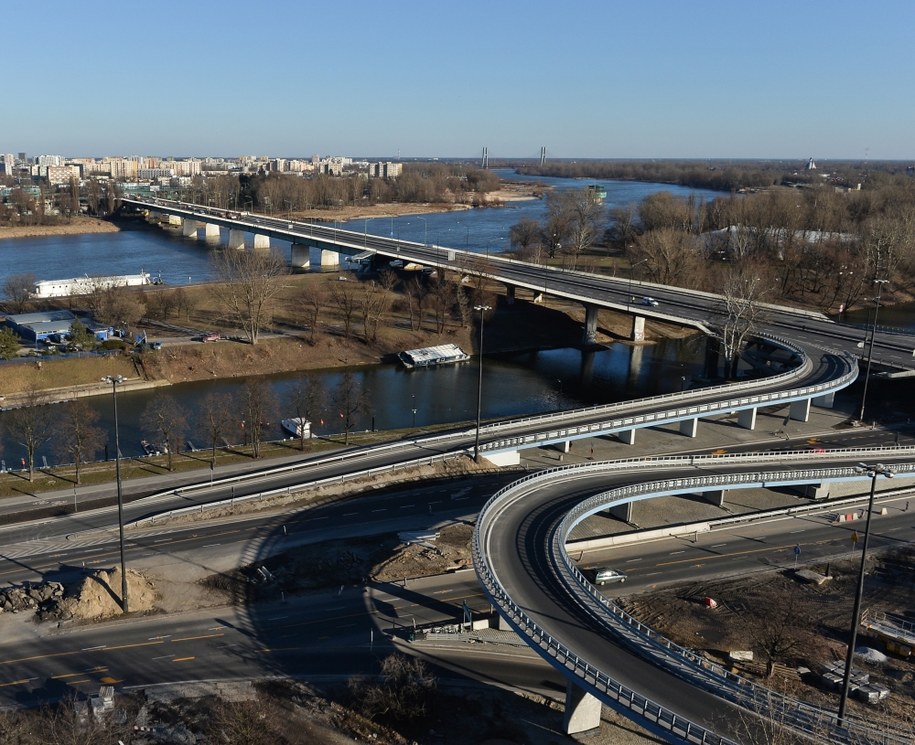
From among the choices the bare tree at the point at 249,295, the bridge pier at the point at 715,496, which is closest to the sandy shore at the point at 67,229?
the bare tree at the point at 249,295

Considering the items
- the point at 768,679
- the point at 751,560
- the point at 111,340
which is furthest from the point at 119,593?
the point at 111,340

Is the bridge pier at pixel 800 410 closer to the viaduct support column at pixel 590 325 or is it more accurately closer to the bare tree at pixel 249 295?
the viaduct support column at pixel 590 325

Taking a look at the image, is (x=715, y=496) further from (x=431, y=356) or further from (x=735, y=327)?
(x=431, y=356)

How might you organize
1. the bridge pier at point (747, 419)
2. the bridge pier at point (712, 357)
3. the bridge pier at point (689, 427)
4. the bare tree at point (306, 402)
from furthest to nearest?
the bridge pier at point (712, 357) → the bridge pier at point (747, 419) → the bridge pier at point (689, 427) → the bare tree at point (306, 402)

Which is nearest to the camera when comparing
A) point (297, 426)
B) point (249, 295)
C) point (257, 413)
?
point (257, 413)

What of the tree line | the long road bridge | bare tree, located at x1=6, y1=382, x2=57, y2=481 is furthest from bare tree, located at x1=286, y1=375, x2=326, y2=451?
the long road bridge

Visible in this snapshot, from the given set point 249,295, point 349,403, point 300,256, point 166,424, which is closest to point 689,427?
point 349,403
